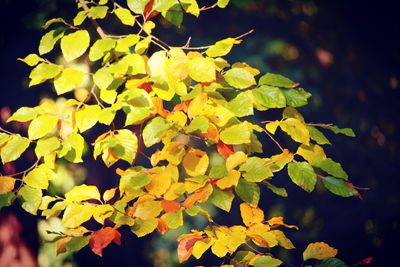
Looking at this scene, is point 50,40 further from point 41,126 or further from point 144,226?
point 144,226

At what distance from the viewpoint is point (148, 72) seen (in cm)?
107

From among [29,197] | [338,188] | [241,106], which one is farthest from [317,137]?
[29,197]

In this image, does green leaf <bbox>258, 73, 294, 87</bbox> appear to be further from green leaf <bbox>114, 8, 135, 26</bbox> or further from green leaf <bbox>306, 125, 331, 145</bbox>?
green leaf <bbox>114, 8, 135, 26</bbox>

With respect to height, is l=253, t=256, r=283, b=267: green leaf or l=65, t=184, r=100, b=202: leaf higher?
l=65, t=184, r=100, b=202: leaf

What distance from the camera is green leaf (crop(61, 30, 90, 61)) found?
104cm

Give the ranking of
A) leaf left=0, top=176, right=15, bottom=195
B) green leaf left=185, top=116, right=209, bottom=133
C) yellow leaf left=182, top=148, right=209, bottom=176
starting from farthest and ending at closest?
leaf left=0, top=176, right=15, bottom=195
yellow leaf left=182, top=148, right=209, bottom=176
green leaf left=185, top=116, right=209, bottom=133

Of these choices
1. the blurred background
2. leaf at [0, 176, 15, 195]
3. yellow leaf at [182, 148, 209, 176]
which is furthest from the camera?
the blurred background

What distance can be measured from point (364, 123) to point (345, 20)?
19.5 inches

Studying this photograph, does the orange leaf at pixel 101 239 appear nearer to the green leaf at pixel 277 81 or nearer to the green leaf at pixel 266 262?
the green leaf at pixel 266 262

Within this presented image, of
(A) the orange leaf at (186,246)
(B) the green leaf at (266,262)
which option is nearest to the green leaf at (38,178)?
(A) the orange leaf at (186,246)

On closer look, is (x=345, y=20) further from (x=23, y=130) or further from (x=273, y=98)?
(x=23, y=130)

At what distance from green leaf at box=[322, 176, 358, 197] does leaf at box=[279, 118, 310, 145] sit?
149 millimetres

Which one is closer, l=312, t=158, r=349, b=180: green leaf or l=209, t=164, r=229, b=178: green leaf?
l=209, t=164, r=229, b=178: green leaf

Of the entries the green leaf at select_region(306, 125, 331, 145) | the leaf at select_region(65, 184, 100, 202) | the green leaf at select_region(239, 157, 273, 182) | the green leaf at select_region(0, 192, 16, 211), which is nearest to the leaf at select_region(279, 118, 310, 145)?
the green leaf at select_region(306, 125, 331, 145)
